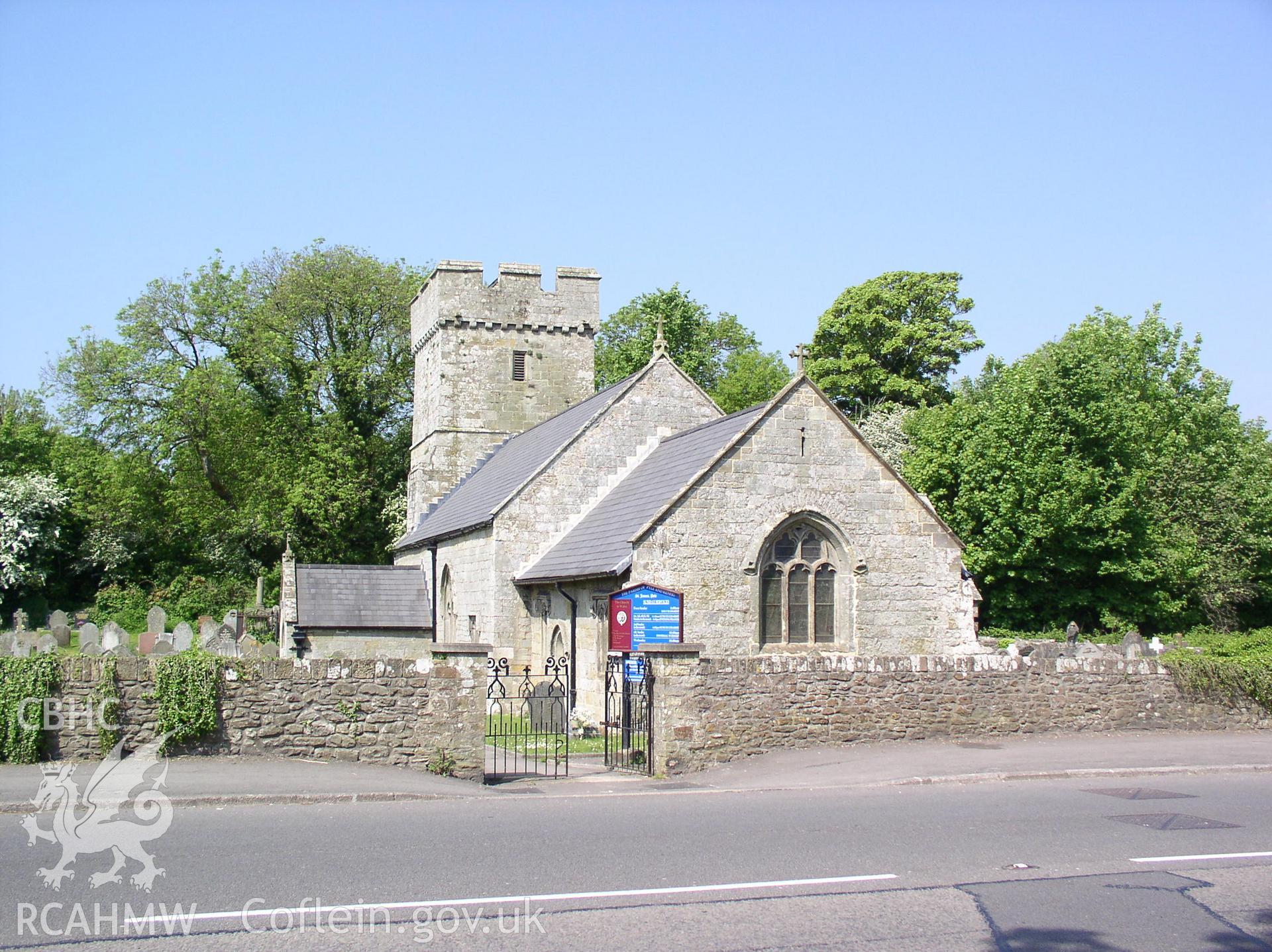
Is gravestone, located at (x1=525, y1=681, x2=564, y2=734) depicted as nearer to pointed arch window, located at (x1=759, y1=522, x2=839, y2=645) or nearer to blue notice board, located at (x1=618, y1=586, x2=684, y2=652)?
blue notice board, located at (x1=618, y1=586, x2=684, y2=652)

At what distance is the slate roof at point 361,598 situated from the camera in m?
26.4

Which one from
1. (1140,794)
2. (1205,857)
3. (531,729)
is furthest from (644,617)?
(1205,857)

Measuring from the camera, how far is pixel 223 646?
16750 mm

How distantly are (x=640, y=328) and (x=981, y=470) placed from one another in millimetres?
22571

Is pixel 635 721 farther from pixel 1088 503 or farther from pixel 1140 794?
pixel 1088 503

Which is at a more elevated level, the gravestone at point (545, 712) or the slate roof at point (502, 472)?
the slate roof at point (502, 472)

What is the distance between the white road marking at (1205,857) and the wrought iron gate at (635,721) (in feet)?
21.1

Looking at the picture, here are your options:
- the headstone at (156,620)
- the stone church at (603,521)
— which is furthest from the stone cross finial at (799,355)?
the headstone at (156,620)

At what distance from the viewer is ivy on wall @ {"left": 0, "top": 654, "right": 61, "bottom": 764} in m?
12.7

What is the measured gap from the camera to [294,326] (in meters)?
48.7

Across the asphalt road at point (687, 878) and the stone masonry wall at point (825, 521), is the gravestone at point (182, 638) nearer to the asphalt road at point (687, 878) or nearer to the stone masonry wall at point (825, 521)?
the stone masonry wall at point (825, 521)

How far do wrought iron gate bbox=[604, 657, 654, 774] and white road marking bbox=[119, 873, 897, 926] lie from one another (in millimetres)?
6107

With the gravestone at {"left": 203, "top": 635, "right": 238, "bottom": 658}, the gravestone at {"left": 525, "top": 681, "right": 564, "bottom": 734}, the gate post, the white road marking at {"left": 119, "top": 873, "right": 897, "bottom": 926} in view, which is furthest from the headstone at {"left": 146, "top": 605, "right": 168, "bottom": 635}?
the white road marking at {"left": 119, "top": 873, "right": 897, "bottom": 926}

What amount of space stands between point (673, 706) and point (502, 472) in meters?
16.8
